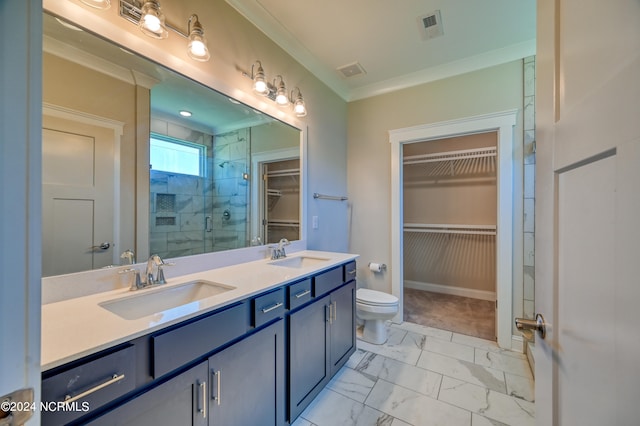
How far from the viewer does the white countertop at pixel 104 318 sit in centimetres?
70

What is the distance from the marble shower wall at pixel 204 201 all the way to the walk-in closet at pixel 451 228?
238 centimetres

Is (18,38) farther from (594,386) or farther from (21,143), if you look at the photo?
(594,386)

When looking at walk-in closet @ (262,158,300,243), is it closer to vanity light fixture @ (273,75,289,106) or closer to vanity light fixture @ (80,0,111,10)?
vanity light fixture @ (273,75,289,106)

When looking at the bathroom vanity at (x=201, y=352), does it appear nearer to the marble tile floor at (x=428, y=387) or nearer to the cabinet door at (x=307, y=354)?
the cabinet door at (x=307, y=354)

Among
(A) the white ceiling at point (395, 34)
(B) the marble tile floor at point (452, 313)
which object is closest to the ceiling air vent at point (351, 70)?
(A) the white ceiling at point (395, 34)

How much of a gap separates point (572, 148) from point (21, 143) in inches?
39.5

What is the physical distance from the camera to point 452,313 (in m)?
3.13

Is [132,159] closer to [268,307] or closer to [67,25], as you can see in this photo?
[67,25]

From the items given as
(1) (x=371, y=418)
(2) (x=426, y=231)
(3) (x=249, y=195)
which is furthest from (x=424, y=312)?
(3) (x=249, y=195)

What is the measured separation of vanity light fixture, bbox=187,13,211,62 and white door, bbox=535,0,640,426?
150 centimetres

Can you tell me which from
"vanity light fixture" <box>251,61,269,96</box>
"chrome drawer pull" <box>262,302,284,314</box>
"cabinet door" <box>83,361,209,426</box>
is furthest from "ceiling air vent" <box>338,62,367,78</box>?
"cabinet door" <box>83,361,209,426</box>

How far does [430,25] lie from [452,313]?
9.88ft

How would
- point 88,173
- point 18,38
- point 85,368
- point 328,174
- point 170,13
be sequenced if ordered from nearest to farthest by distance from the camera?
point 18,38 < point 85,368 < point 88,173 < point 170,13 < point 328,174

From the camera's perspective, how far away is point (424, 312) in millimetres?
3156
